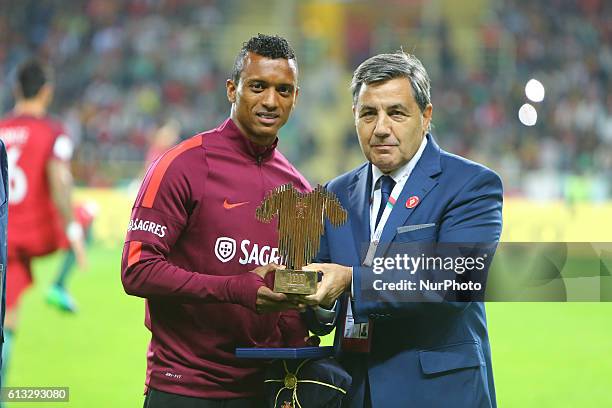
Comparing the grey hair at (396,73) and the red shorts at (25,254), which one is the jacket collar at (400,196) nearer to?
the grey hair at (396,73)

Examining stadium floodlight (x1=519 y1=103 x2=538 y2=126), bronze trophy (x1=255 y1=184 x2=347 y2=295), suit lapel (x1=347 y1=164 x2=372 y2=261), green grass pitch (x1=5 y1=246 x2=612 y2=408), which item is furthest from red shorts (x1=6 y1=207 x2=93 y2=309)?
bronze trophy (x1=255 y1=184 x2=347 y2=295)

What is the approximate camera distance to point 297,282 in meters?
2.58

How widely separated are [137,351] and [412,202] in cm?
584

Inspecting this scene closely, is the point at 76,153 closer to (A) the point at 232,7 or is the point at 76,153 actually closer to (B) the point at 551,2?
(A) the point at 232,7

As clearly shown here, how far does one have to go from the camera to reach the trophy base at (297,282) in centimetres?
257

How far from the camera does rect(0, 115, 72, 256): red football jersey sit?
21.6 ft

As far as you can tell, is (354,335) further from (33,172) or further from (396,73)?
(33,172)

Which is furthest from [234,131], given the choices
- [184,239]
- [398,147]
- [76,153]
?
[76,153]

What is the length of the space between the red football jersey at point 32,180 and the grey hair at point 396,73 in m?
4.21

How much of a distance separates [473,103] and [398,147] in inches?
697

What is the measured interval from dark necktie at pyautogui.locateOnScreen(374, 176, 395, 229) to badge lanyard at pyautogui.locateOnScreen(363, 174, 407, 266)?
0.8 inches

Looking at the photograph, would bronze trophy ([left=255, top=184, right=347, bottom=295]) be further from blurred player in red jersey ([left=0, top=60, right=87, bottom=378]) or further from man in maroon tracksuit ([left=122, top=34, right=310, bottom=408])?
blurred player in red jersey ([left=0, top=60, right=87, bottom=378])

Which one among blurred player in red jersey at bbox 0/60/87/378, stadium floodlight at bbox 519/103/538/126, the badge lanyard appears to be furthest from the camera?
blurred player in red jersey at bbox 0/60/87/378

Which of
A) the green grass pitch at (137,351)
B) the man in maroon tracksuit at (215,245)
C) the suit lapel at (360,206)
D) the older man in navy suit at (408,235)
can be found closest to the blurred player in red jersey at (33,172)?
the green grass pitch at (137,351)
